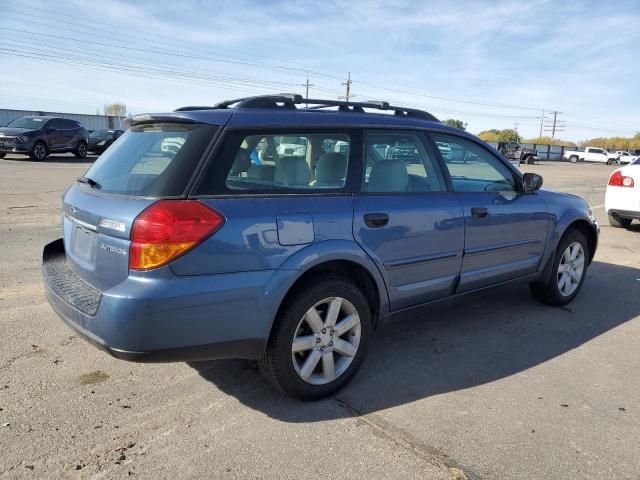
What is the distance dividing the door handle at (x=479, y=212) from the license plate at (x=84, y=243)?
2562 millimetres

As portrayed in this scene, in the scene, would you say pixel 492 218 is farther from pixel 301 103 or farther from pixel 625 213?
pixel 625 213

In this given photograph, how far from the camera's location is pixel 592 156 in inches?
2451

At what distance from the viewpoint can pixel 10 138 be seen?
Result: 1955 cm

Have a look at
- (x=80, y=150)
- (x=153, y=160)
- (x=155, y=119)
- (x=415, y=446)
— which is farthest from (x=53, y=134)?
(x=415, y=446)

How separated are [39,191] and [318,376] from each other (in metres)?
10.6

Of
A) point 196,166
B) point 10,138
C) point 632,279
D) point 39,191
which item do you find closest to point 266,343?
point 196,166

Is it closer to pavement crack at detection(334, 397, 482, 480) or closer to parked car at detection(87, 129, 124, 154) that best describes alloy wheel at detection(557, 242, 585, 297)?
pavement crack at detection(334, 397, 482, 480)

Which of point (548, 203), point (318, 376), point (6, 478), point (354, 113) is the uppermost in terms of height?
point (354, 113)

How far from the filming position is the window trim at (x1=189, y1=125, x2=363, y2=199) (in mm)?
2727

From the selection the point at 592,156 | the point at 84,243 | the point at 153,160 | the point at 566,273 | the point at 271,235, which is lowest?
the point at 566,273

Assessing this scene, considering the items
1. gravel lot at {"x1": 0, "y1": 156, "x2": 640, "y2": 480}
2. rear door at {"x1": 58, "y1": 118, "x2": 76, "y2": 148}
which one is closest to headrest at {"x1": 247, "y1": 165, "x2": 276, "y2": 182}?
gravel lot at {"x1": 0, "y1": 156, "x2": 640, "y2": 480}

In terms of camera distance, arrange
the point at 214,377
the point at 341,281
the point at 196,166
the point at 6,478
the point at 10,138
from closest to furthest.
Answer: the point at 6,478 < the point at 196,166 < the point at 341,281 < the point at 214,377 < the point at 10,138

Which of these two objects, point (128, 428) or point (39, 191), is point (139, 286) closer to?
point (128, 428)

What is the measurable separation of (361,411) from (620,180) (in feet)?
25.7
